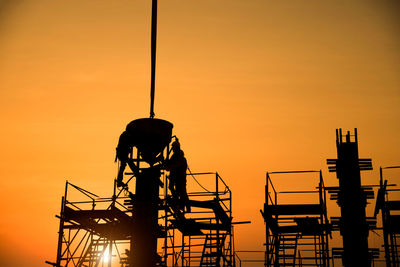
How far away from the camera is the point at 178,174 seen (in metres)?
23.9

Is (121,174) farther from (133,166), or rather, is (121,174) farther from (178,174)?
(178,174)

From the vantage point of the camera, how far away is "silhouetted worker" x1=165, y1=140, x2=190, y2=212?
926 inches

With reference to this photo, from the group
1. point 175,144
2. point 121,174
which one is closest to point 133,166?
point 121,174

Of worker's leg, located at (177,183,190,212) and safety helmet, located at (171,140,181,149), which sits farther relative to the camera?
worker's leg, located at (177,183,190,212)

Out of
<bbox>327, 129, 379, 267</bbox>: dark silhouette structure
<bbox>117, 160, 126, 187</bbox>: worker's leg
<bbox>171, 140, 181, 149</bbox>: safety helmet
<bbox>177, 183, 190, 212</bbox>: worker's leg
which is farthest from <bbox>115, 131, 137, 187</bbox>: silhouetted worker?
<bbox>327, 129, 379, 267</bbox>: dark silhouette structure

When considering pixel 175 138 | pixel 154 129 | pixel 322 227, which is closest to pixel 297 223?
pixel 322 227

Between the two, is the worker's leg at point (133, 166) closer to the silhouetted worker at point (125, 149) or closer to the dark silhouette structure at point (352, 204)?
the silhouetted worker at point (125, 149)

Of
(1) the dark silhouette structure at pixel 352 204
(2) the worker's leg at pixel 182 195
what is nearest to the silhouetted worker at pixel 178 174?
(2) the worker's leg at pixel 182 195

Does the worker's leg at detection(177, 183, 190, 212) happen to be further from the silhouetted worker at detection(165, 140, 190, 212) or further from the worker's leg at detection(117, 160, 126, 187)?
the worker's leg at detection(117, 160, 126, 187)

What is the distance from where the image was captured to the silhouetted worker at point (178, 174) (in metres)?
23.5

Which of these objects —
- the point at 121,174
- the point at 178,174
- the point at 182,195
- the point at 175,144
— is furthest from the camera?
the point at 182,195

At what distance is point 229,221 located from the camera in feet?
89.0

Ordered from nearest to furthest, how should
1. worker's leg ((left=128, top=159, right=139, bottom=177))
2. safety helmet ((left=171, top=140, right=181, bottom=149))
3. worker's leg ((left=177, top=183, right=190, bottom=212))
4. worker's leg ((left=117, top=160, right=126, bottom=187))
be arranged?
worker's leg ((left=128, top=159, right=139, bottom=177)) < worker's leg ((left=117, top=160, right=126, bottom=187)) < safety helmet ((left=171, top=140, right=181, bottom=149)) < worker's leg ((left=177, top=183, right=190, bottom=212))

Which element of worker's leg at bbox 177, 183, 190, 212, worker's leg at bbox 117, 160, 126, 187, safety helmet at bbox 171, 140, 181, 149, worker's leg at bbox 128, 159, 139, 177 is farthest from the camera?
worker's leg at bbox 177, 183, 190, 212
